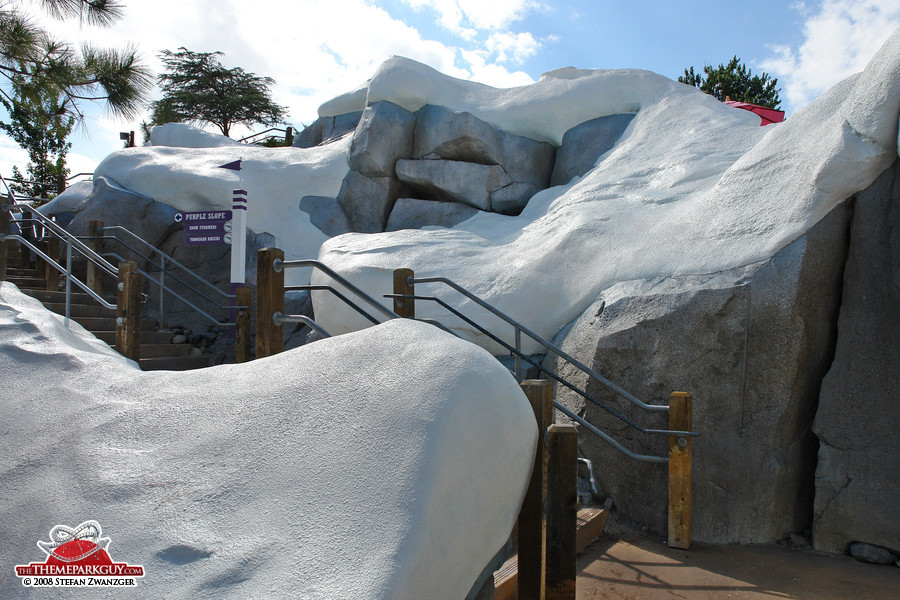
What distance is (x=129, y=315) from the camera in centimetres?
540

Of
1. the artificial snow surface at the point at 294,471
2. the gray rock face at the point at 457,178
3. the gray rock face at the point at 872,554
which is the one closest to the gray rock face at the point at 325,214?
the gray rock face at the point at 457,178

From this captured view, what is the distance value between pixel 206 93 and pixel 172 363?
14.3m

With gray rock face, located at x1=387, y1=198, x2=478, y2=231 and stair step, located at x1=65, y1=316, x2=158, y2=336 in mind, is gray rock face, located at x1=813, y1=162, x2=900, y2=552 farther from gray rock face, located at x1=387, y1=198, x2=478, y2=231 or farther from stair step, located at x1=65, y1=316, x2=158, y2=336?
stair step, located at x1=65, y1=316, x2=158, y2=336

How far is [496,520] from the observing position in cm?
230

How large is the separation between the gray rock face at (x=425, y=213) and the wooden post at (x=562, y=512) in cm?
670

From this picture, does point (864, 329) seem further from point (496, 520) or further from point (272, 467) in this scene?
point (272, 467)

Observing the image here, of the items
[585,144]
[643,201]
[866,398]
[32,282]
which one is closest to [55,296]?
[32,282]

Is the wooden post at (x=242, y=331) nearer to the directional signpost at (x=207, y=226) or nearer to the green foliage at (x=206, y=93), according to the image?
the directional signpost at (x=207, y=226)

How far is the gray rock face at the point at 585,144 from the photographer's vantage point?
8.59 metres

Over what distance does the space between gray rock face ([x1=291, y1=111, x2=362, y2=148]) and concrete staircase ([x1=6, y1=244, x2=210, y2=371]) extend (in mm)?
5598

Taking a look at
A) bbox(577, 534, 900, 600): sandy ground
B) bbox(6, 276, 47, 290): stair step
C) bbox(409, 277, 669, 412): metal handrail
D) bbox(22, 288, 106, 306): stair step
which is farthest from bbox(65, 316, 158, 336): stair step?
bbox(577, 534, 900, 600): sandy ground

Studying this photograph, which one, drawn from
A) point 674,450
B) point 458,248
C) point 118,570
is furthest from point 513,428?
point 458,248

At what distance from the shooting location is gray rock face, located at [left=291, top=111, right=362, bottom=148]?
11.8 metres

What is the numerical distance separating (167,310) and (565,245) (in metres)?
6.00
